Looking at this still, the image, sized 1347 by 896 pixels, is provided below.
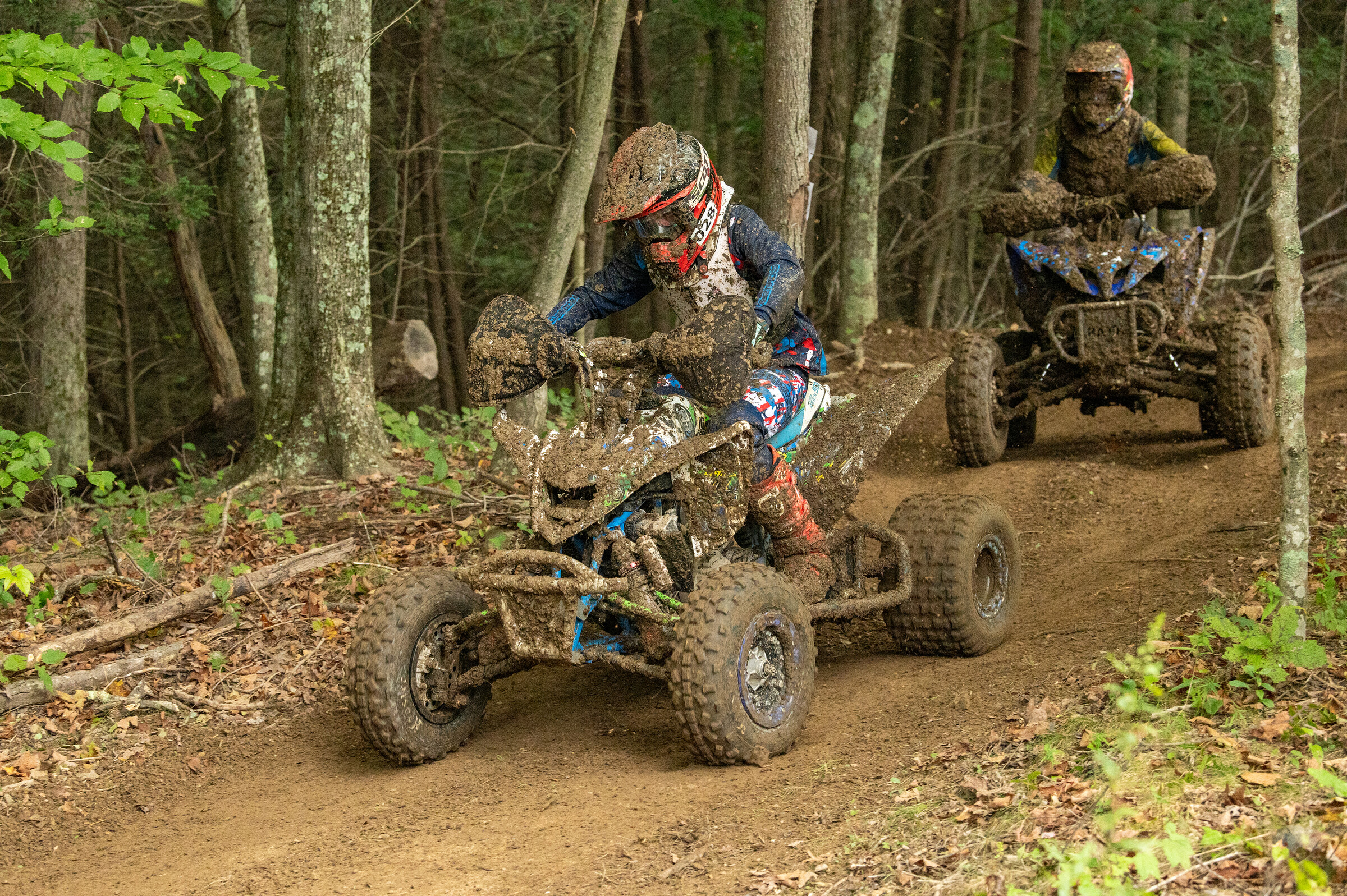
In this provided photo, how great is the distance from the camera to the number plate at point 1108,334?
818 centimetres

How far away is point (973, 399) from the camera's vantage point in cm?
836

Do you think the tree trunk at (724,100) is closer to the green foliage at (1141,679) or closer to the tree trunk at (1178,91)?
the tree trunk at (1178,91)

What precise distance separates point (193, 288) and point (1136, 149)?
411 inches

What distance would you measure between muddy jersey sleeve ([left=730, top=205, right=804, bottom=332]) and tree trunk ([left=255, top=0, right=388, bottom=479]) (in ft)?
11.7

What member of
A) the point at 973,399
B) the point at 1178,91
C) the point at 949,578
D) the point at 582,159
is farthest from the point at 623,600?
the point at 1178,91

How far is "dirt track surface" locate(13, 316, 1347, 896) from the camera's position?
3793 mm

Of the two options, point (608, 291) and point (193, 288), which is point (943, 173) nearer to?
point (193, 288)

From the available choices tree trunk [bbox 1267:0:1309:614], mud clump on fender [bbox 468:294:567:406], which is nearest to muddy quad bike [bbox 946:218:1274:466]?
tree trunk [bbox 1267:0:1309:614]

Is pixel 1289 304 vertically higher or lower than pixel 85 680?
higher

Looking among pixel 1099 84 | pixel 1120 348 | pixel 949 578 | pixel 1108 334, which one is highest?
pixel 1099 84

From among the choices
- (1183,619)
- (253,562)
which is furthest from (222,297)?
(1183,619)

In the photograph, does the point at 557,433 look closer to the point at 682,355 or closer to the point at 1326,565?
the point at 682,355

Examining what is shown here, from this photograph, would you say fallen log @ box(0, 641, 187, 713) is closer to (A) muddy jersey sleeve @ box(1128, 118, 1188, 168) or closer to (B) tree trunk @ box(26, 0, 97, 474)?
(B) tree trunk @ box(26, 0, 97, 474)

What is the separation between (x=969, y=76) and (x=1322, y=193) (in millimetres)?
7111
